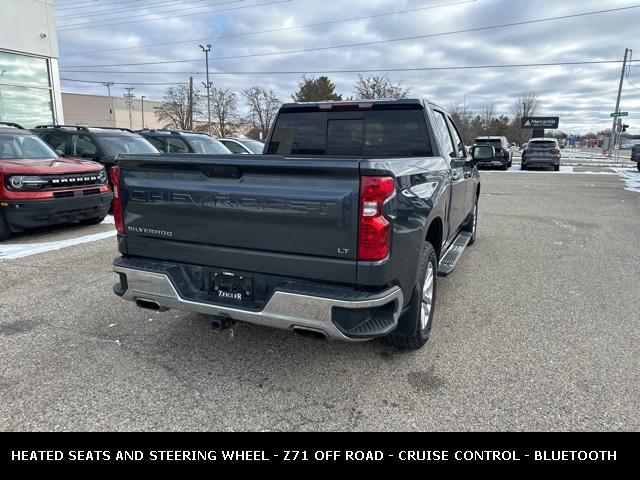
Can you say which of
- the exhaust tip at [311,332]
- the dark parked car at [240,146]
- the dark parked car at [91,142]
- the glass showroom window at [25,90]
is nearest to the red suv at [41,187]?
the dark parked car at [91,142]

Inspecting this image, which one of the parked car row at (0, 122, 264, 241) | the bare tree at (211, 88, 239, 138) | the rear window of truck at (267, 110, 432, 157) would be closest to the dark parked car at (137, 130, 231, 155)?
the parked car row at (0, 122, 264, 241)

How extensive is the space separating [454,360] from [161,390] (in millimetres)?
2124

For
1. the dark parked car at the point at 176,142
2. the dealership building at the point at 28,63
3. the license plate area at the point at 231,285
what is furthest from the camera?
the dealership building at the point at 28,63

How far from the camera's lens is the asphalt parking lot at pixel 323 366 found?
264 centimetres

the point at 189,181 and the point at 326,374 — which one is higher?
the point at 189,181

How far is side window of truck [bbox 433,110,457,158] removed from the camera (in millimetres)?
4402

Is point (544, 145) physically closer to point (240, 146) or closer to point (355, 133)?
point (240, 146)

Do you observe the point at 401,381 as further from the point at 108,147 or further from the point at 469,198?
the point at 108,147

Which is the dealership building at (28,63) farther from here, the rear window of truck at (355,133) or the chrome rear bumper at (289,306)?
the chrome rear bumper at (289,306)

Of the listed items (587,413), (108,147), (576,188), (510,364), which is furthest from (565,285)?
(576,188)

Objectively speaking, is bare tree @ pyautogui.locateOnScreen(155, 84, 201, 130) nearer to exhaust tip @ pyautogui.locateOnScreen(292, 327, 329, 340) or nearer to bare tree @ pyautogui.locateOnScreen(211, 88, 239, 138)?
bare tree @ pyautogui.locateOnScreen(211, 88, 239, 138)

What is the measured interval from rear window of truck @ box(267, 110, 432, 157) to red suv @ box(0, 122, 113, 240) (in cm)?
413

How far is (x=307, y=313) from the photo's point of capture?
2580 mm

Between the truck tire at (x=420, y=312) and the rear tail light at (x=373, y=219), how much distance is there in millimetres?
696
